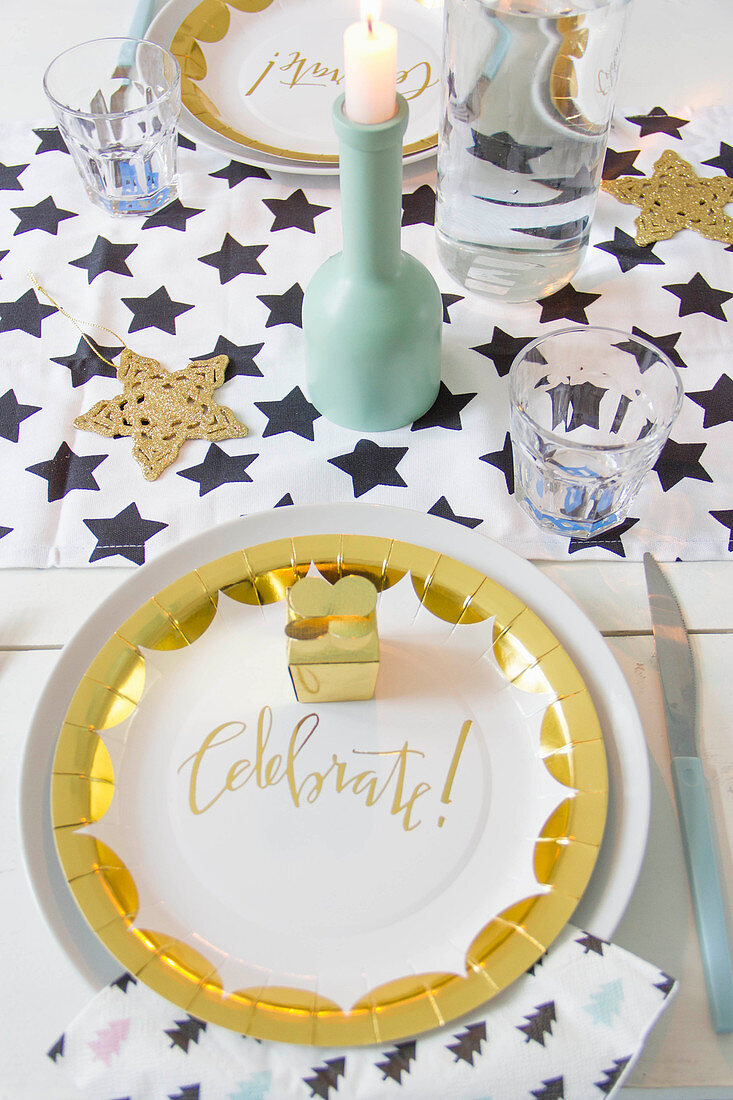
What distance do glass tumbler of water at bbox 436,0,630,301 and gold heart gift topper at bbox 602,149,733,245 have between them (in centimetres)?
10

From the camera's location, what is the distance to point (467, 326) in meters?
0.65

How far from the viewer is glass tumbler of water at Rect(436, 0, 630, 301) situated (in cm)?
53

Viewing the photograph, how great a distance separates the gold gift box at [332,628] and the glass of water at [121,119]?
1.44ft

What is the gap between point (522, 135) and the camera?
1.87 ft

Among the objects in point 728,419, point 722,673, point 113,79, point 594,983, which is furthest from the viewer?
point 113,79

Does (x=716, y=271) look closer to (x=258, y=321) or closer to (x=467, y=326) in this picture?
(x=467, y=326)

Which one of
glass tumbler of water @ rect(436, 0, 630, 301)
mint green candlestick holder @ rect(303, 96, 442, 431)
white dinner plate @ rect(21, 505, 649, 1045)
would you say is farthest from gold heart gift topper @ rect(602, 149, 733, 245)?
white dinner plate @ rect(21, 505, 649, 1045)

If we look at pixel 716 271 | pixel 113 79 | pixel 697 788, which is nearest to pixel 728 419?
pixel 716 271

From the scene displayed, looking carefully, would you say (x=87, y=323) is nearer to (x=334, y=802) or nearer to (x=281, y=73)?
(x=281, y=73)

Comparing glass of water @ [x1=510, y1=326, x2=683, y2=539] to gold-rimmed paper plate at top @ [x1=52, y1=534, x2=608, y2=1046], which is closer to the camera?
gold-rimmed paper plate at top @ [x1=52, y1=534, x2=608, y2=1046]

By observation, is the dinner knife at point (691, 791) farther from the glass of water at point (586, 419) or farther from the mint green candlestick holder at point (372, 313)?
the mint green candlestick holder at point (372, 313)

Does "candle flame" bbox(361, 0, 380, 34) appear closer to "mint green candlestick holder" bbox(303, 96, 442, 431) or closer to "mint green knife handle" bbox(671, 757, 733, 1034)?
"mint green candlestick holder" bbox(303, 96, 442, 431)

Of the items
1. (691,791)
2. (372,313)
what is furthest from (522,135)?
(691,791)

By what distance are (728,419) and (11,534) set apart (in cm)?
48
